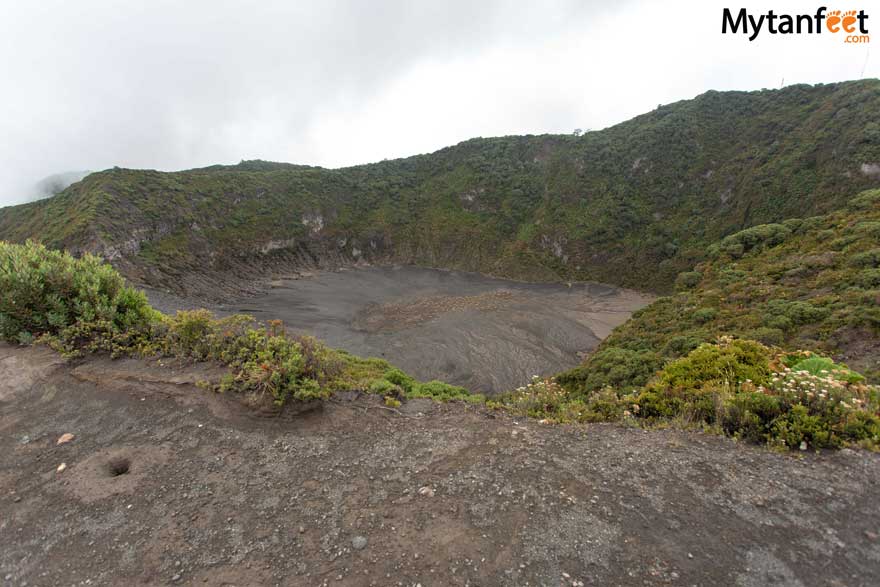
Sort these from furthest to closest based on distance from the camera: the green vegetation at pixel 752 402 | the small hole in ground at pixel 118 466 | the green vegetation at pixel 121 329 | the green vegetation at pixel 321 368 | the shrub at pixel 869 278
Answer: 1. the shrub at pixel 869 278
2. the green vegetation at pixel 121 329
3. the small hole in ground at pixel 118 466
4. the green vegetation at pixel 321 368
5. the green vegetation at pixel 752 402

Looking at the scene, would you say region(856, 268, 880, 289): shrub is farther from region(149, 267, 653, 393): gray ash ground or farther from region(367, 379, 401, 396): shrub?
region(149, 267, 653, 393): gray ash ground

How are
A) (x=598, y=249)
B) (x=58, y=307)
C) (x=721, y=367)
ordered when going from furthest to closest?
(x=598, y=249) < (x=58, y=307) < (x=721, y=367)

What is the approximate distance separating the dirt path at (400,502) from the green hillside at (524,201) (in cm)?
4995

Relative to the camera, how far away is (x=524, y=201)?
250 feet

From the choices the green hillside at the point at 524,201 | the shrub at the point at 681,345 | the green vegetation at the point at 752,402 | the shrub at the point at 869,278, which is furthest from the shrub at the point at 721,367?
the green hillside at the point at 524,201

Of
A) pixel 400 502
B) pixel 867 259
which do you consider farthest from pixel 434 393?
pixel 867 259

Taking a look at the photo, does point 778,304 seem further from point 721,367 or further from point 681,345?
point 721,367

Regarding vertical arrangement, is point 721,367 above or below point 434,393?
above

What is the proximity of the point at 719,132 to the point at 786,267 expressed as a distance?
189ft

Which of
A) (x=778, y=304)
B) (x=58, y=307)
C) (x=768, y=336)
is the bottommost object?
(x=768, y=336)

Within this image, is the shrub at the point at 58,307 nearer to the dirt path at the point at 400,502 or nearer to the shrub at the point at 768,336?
the dirt path at the point at 400,502

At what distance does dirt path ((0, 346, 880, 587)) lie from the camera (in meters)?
3.94

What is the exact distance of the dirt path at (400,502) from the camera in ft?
12.9

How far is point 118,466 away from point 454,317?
40.3 meters
